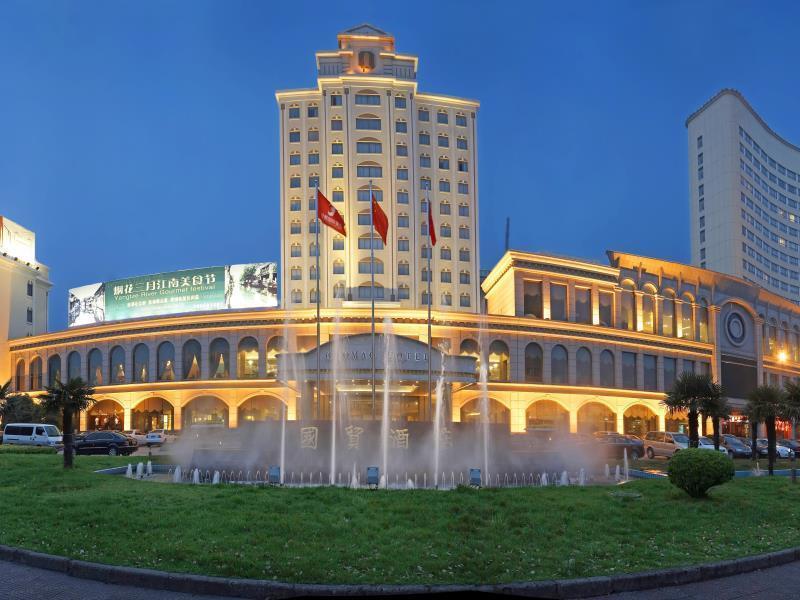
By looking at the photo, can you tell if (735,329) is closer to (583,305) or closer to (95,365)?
(583,305)

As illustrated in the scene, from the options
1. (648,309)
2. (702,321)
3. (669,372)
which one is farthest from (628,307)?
(702,321)

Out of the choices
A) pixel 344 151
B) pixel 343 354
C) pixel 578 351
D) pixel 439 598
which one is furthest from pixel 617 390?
pixel 439 598

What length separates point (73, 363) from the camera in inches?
2753

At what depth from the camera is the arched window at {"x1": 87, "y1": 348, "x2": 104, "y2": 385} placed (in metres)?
68.2

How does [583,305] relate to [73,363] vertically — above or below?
above

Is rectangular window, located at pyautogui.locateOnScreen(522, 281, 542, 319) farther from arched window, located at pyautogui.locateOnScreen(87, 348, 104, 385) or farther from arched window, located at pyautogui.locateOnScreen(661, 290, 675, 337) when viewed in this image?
arched window, located at pyautogui.locateOnScreen(87, 348, 104, 385)

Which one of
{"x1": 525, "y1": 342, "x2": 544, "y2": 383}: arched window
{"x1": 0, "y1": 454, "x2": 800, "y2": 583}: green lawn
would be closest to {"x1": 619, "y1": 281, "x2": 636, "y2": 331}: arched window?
{"x1": 525, "y1": 342, "x2": 544, "y2": 383}: arched window

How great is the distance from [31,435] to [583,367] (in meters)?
46.2

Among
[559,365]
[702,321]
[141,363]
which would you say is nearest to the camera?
[559,365]

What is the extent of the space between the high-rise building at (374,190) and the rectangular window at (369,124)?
0.11m

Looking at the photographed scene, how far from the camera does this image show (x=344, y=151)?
75625 millimetres

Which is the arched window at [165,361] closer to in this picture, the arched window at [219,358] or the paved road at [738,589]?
the arched window at [219,358]

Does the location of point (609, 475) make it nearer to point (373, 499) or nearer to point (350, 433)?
point (350, 433)

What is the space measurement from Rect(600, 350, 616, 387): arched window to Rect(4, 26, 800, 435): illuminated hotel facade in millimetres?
163
